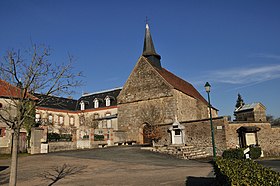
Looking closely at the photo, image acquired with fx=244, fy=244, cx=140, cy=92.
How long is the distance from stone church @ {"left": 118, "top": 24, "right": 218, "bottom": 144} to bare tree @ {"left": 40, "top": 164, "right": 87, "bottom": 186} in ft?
50.2

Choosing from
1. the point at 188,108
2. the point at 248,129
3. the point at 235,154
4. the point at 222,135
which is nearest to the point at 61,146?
the point at 222,135

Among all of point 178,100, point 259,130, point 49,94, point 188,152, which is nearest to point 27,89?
point 49,94

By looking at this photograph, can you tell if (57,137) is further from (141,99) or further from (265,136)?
(265,136)

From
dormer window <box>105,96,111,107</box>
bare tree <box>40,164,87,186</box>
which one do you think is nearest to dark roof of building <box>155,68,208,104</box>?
dormer window <box>105,96,111,107</box>

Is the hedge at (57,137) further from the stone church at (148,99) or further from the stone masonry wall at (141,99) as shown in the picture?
the stone masonry wall at (141,99)

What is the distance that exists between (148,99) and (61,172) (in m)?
17.9

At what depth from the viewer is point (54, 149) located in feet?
69.2

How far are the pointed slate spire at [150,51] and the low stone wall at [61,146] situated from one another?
13.7 meters

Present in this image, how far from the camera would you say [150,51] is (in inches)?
1217

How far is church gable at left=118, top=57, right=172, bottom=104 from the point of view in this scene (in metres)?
27.4

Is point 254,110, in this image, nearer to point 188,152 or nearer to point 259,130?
point 259,130

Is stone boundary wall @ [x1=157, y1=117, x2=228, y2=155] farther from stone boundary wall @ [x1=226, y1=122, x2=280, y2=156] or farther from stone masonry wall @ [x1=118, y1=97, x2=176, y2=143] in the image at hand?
stone masonry wall @ [x1=118, y1=97, x2=176, y2=143]

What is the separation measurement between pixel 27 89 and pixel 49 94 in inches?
23.0

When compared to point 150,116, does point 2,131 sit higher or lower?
lower
